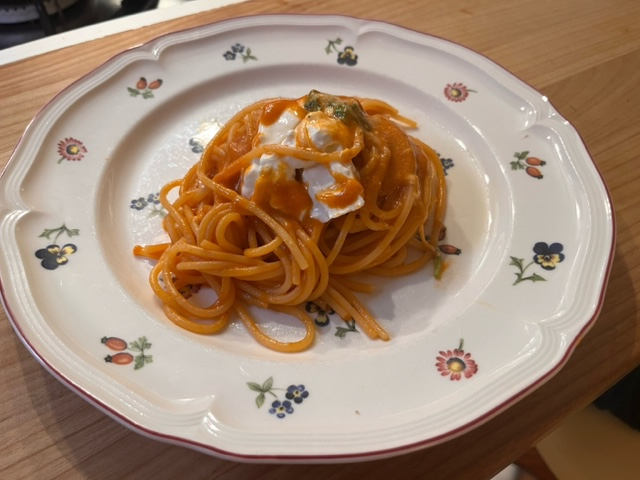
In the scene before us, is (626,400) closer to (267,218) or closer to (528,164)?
(528,164)

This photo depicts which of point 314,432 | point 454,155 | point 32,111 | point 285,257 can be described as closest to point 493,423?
point 314,432

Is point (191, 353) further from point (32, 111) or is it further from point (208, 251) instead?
point (32, 111)

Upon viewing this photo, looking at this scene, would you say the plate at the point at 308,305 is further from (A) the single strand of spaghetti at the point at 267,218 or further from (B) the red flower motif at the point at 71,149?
(A) the single strand of spaghetti at the point at 267,218

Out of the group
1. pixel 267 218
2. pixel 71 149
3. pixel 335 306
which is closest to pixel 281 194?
pixel 267 218

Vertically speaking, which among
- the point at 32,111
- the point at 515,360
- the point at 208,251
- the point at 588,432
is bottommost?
the point at 588,432

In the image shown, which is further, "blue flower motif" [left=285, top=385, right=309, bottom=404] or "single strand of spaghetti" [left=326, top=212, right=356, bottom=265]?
"single strand of spaghetti" [left=326, top=212, right=356, bottom=265]

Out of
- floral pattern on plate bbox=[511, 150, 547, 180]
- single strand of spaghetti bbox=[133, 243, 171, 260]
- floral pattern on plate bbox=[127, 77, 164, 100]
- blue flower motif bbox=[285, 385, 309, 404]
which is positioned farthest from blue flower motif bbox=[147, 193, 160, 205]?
floral pattern on plate bbox=[511, 150, 547, 180]

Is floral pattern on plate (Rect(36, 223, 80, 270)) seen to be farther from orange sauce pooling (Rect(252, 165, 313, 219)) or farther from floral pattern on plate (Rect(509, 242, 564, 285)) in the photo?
floral pattern on plate (Rect(509, 242, 564, 285))
